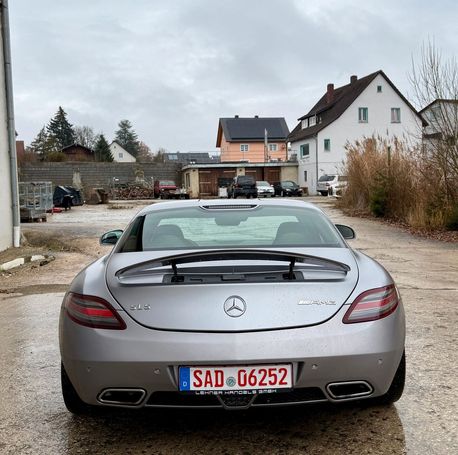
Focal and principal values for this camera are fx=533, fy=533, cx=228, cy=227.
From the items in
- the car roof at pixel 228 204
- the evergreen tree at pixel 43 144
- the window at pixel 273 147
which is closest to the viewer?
the car roof at pixel 228 204

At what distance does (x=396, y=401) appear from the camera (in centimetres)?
314

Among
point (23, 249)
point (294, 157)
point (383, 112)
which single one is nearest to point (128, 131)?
point (294, 157)

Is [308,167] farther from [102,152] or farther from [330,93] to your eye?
[102,152]

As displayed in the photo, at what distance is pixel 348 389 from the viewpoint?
2572mm

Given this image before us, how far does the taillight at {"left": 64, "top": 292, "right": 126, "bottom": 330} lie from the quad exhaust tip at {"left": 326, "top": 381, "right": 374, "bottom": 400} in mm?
1031

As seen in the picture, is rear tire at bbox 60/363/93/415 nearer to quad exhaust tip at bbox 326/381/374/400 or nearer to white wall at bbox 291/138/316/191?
quad exhaust tip at bbox 326/381/374/400

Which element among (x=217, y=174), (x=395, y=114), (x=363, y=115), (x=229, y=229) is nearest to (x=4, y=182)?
(x=229, y=229)

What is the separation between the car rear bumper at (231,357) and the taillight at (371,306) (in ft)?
0.10

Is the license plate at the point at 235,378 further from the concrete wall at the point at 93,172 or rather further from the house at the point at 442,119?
the concrete wall at the point at 93,172

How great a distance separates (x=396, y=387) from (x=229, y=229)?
148 cm

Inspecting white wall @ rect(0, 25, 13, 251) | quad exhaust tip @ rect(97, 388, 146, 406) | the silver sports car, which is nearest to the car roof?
the silver sports car

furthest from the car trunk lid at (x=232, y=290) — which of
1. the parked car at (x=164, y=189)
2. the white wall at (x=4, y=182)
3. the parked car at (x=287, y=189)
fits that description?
the parked car at (x=287, y=189)

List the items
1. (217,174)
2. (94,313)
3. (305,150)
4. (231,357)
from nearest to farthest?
(231,357) → (94,313) → (217,174) → (305,150)

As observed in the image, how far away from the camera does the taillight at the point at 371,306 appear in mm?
2545
